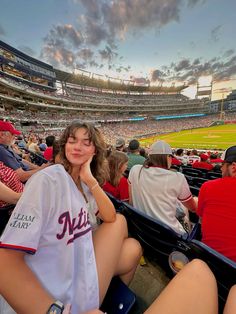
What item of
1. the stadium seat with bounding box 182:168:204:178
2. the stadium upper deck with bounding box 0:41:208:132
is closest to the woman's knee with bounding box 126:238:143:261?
the stadium seat with bounding box 182:168:204:178

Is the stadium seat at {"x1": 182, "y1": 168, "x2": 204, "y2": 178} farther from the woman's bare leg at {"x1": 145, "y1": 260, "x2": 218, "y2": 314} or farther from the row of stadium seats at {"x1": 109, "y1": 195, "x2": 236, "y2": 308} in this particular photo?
the woman's bare leg at {"x1": 145, "y1": 260, "x2": 218, "y2": 314}

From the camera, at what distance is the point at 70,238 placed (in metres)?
1.10

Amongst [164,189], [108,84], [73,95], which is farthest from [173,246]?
[108,84]

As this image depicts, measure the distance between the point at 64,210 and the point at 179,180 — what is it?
4.88 ft

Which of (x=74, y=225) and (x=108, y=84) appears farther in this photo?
(x=108, y=84)

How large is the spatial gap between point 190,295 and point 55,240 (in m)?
0.87

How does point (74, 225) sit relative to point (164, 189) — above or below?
above

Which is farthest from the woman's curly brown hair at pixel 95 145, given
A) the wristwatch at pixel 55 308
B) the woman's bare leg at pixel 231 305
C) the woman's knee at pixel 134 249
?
the woman's bare leg at pixel 231 305

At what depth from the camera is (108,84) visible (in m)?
67.3

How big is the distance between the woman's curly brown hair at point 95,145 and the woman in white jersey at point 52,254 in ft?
1.75

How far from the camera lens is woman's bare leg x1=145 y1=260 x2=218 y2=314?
0.97 metres

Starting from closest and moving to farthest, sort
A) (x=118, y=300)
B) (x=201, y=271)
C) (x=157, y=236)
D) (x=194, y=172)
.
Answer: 1. (x=201, y=271)
2. (x=118, y=300)
3. (x=157, y=236)
4. (x=194, y=172)

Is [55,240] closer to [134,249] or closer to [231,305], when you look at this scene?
[134,249]

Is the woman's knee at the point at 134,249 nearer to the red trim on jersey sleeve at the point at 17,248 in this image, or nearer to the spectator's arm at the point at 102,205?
the spectator's arm at the point at 102,205
